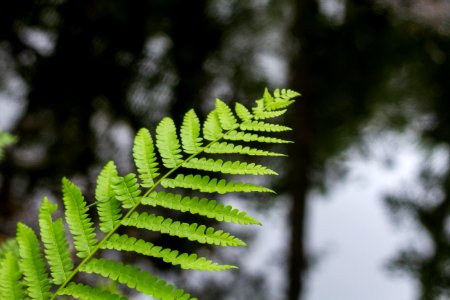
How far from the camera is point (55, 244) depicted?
0.58 meters

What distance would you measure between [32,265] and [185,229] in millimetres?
172

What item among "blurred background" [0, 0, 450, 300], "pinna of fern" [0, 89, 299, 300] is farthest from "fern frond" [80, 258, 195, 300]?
"blurred background" [0, 0, 450, 300]

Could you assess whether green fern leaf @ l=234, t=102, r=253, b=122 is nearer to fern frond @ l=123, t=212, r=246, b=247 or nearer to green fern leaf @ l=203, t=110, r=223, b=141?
green fern leaf @ l=203, t=110, r=223, b=141

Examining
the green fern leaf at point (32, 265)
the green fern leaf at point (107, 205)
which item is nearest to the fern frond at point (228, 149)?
the green fern leaf at point (107, 205)

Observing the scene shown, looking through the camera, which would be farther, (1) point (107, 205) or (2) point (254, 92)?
(2) point (254, 92)

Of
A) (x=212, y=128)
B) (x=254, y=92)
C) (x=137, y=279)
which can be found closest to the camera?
(x=137, y=279)

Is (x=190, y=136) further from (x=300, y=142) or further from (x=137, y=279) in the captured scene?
(x=300, y=142)

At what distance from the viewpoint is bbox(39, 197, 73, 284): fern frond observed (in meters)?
0.58

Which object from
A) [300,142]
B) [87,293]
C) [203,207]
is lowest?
[87,293]

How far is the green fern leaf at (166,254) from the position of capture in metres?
0.55

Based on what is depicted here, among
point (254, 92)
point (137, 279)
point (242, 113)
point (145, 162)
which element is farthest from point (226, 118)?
point (254, 92)

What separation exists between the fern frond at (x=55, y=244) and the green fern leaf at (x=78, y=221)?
1cm

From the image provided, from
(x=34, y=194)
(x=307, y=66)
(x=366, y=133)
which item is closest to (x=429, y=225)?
(x=366, y=133)

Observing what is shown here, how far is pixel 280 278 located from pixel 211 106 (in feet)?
6.63
